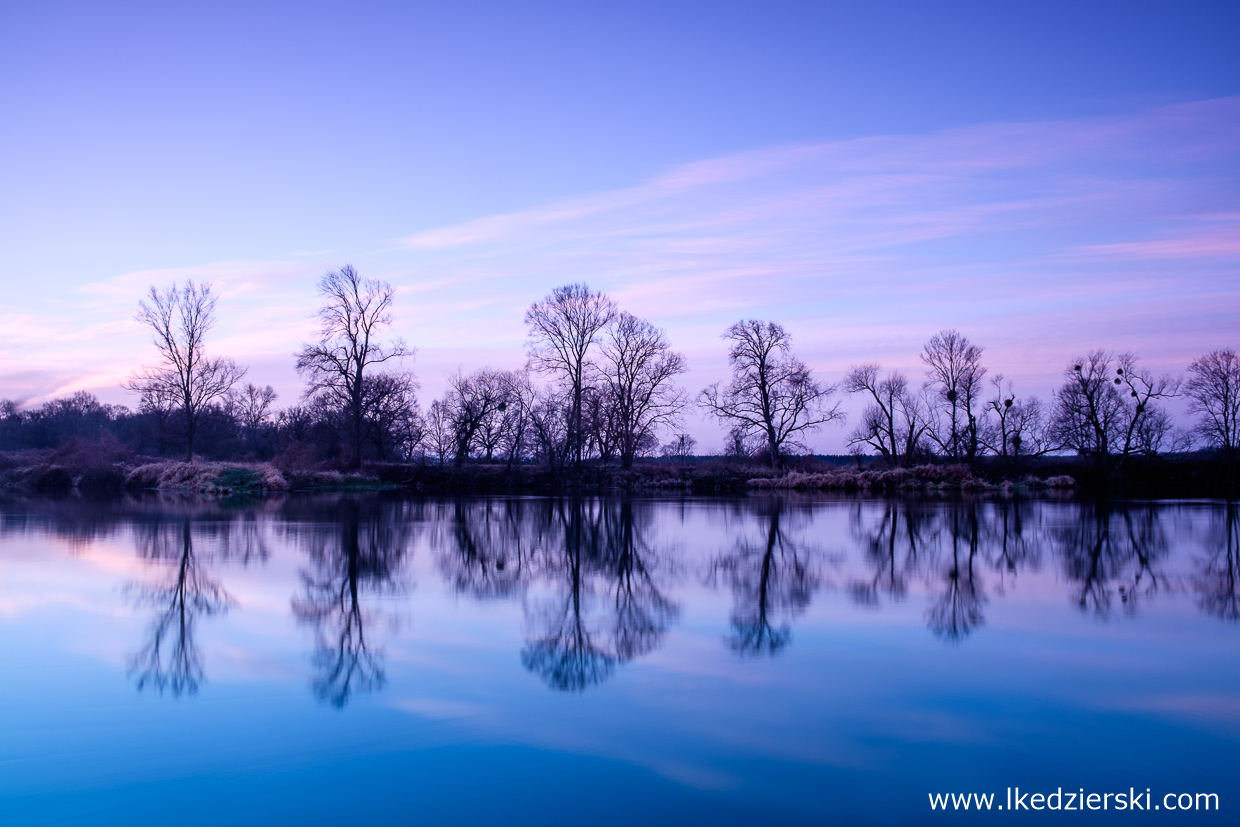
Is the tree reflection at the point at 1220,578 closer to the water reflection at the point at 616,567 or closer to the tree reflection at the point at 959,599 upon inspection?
the water reflection at the point at 616,567

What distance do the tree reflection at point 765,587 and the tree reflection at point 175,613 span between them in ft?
14.8

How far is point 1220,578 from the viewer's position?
11.9 m

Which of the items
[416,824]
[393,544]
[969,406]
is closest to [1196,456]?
[969,406]

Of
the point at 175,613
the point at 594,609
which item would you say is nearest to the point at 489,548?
the point at 594,609

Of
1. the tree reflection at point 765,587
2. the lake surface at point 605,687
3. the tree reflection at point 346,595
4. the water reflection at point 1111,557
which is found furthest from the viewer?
the water reflection at point 1111,557

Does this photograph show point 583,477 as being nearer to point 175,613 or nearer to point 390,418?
point 390,418

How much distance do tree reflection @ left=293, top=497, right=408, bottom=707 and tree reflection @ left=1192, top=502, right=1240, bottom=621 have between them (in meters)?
8.80

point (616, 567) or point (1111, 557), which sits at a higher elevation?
point (616, 567)

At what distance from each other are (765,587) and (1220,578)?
653 centimetres

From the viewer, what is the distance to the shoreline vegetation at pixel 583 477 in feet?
127

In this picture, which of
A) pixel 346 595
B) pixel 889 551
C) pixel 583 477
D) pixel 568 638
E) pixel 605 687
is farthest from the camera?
pixel 583 477

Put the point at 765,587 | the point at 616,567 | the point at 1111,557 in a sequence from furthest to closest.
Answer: the point at 1111,557 → the point at 616,567 → the point at 765,587

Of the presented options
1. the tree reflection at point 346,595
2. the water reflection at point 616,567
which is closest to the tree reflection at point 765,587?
the water reflection at point 616,567

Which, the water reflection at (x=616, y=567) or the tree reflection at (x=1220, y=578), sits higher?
the water reflection at (x=616, y=567)
